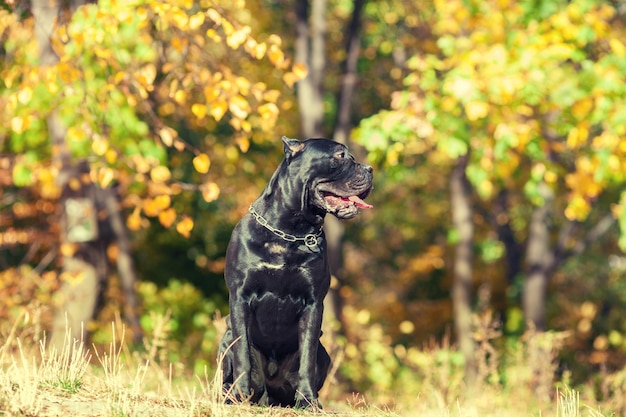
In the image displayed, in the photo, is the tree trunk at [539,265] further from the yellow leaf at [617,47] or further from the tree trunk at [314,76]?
the yellow leaf at [617,47]

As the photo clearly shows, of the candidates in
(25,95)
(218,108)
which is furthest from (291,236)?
(25,95)

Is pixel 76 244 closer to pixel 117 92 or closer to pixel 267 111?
pixel 117 92

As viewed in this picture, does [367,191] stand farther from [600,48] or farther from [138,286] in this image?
[138,286]

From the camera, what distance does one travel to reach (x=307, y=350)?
5.73m

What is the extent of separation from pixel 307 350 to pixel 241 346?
41 centimetres

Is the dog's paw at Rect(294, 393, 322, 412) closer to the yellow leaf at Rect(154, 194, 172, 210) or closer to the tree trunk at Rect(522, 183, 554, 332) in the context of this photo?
the yellow leaf at Rect(154, 194, 172, 210)

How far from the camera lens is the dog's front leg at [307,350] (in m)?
5.72

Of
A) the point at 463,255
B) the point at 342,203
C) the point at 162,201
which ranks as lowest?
the point at 463,255

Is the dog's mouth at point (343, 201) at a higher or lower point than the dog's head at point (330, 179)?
lower

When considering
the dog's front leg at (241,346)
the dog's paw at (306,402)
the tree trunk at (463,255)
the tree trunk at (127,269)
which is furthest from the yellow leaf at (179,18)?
the tree trunk at (463,255)

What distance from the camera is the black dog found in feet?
18.5

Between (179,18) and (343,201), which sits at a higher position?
(179,18)

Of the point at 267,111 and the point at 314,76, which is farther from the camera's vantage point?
the point at 314,76

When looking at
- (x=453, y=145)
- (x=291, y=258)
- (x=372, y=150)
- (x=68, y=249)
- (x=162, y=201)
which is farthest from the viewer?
(x=68, y=249)
